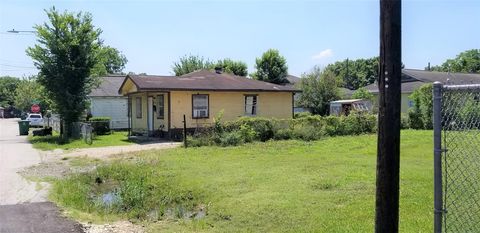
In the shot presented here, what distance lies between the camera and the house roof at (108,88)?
3828 cm

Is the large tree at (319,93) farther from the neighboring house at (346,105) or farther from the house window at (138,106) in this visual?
the house window at (138,106)

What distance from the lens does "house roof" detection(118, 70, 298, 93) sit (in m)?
25.1

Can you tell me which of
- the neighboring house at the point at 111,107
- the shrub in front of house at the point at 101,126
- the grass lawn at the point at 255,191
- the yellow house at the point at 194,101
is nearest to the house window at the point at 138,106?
the yellow house at the point at 194,101

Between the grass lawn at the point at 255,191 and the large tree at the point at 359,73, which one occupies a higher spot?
the large tree at the point at 359,73

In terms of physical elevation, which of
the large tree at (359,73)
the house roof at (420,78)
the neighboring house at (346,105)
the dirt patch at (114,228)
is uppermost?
the large tree at (359,73)

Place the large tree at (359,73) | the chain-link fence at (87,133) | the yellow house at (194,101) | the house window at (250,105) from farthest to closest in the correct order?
the large tree at (359,73), the house window at (250,105), the yellow house at (194,101), the chain-link fence at (87,133)

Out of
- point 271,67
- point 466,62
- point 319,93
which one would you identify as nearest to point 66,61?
point 319,93

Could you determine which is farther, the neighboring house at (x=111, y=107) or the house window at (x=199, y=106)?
the neighboring house at (x=111, y=107)

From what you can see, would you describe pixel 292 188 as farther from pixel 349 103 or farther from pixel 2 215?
pixel 349 103

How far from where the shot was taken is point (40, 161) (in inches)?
663

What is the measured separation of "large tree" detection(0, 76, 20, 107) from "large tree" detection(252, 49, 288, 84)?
2845 inches

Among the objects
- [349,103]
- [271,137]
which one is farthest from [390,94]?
[349,103]

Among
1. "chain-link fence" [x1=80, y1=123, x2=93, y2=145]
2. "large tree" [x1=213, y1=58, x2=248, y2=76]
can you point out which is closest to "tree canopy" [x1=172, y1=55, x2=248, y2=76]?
"large tree" [x1=213, y1=58, x2=248, y2=76]

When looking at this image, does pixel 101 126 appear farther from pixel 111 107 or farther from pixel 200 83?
pixel 200 83
